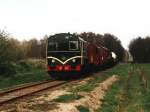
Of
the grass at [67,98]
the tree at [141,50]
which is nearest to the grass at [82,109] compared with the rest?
the grass at [67,98]

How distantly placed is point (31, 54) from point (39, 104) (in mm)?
119842

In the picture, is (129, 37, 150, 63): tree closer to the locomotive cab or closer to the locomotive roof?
the locomotive roof

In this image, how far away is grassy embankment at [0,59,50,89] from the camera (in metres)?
33.6

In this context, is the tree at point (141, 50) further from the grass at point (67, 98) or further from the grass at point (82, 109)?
the grass at point (82, 109)

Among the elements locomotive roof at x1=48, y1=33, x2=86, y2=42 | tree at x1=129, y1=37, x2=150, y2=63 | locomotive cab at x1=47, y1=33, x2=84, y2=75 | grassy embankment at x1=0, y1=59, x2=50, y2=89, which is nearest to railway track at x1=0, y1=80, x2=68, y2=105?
grassy embankment at x1=0, y1=59, x2=50, y2=89

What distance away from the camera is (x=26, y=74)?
134ft

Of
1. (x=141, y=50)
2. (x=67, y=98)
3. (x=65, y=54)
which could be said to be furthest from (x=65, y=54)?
(x=141, y=50)

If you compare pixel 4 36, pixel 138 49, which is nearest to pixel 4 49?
pixel 4 36

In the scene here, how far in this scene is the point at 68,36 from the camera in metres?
34.3

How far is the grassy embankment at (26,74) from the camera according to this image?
110 ft

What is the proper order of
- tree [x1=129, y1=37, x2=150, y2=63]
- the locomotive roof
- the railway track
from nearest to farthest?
the railway track, the locomotive roof, tree [x1=129, y1=37, x2=150, y2=63]

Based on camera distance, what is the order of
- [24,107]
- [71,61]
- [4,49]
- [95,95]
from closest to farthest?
[24,107]
[95,95]
[71,61]
[4,49]

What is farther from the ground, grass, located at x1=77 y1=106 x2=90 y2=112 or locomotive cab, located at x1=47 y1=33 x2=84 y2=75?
locomotive cab, located at x1=47 y1=33 x2=84 y2=75

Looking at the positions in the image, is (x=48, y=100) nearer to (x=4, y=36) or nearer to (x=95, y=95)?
(x=95, y=95)
